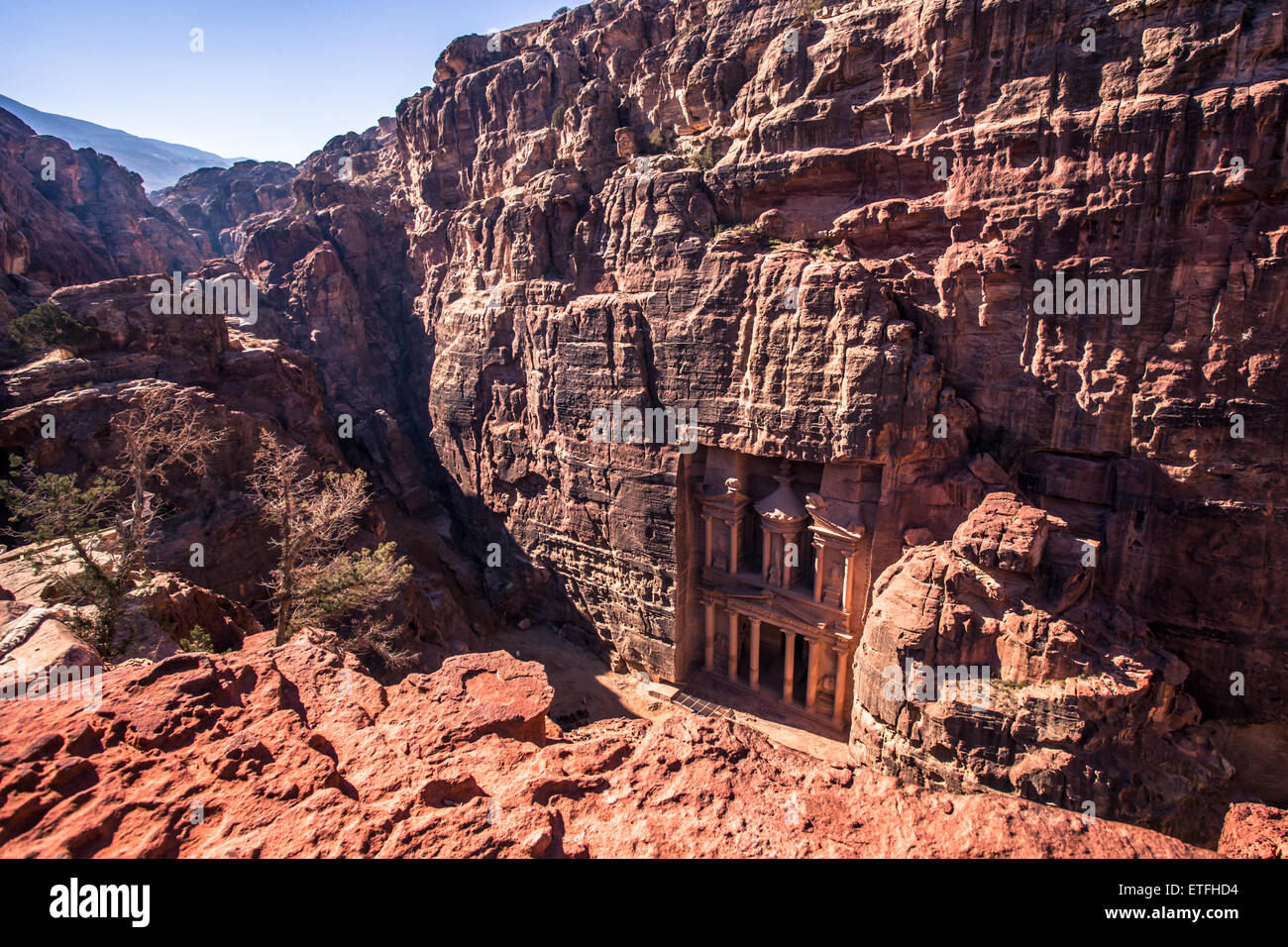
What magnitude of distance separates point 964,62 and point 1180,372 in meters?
11.1

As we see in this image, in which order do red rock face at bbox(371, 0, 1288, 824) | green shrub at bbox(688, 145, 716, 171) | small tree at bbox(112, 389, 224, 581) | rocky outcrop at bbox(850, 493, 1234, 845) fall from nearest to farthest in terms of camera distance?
1. small tree at bbox(112, 389, 224, 581)
2. rocky outcrop at bbox(850, 493, 1234, 845)
3. red rock face at bbox(371, 0, 1288, 824)
4. green shrub at bbox(688, 145, 716, 171)

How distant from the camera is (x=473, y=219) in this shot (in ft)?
103

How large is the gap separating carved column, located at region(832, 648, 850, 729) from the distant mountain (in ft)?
337

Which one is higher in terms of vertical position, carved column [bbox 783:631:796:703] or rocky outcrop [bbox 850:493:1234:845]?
rocky outcrop [bbox 850:493:1234:845]

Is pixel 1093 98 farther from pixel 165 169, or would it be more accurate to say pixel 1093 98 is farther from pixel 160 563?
pixel 165 169

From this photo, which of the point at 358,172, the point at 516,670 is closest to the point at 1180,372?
the point at 516,670

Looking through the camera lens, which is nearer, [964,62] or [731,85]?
[964,62]

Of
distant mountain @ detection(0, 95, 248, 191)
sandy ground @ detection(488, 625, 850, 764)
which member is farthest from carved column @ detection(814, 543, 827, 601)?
distant mountain @ detection(0, 95, 248, 191)

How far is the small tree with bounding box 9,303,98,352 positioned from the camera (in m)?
20.9

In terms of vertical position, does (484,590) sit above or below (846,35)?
below

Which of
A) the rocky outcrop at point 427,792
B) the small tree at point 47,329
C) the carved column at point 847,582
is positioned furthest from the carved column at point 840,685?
the small tree at point 47,329

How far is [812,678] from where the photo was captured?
21438mm

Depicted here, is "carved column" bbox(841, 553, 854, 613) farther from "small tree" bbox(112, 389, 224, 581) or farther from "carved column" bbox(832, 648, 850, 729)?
"small tree" bbox(112, 389, 224, 581)

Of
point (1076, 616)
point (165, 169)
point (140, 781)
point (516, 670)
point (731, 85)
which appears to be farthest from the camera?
point (165, 169)
